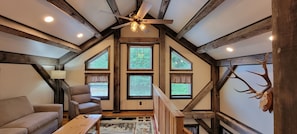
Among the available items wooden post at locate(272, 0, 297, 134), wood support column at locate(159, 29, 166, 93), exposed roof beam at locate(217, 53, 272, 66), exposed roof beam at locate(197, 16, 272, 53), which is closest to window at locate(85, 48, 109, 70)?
wood support column at locate(159, 29, 166, 93)

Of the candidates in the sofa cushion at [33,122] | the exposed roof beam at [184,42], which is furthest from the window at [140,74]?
the sofa cushion at [33,122]

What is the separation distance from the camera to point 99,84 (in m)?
7.38

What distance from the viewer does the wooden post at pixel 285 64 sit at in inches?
24.9

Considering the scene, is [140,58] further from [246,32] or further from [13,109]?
[13,109]

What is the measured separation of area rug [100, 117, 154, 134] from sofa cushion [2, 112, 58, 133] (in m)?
1.27

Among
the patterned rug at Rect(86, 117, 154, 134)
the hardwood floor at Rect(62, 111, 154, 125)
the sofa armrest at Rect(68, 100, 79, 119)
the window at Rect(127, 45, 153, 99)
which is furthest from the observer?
the window at Rect(127, 45, 153, 99)

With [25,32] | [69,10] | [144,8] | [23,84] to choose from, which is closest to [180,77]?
[144,8]

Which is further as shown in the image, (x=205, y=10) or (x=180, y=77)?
(x=180, y=77)

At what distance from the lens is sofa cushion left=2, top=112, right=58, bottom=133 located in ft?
12.4

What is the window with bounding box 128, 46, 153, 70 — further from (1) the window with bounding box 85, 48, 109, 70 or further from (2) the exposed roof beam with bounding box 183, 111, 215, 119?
(2) the exposed roof beam with bounding box 183, 111, 215, 119

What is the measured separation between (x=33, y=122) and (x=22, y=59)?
189 cm

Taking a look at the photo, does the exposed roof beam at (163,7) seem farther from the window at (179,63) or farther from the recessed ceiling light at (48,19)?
the recessed ceiling light at (48,19)

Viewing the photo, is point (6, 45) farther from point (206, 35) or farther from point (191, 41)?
point (191, 41)

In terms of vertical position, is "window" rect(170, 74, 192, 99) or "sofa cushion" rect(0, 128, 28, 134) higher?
"window" rect(170, 74, 192, 99)
